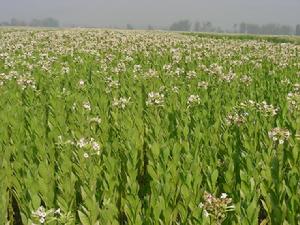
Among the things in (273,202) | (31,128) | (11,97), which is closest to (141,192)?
(273,202)

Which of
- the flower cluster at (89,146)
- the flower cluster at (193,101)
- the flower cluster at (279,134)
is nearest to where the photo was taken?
the flower cluster at (89,146)

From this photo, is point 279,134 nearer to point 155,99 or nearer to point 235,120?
point 235,120

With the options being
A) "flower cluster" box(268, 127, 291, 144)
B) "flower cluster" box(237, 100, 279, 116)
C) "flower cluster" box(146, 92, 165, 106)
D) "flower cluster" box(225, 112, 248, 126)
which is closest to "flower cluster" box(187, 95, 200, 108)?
"flower cluster" box(146, 92, 165, 106)

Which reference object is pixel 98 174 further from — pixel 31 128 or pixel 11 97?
pixel 11 97

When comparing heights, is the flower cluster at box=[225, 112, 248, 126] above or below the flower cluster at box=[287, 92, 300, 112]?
below

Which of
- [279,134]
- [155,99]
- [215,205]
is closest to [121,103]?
[155,99]

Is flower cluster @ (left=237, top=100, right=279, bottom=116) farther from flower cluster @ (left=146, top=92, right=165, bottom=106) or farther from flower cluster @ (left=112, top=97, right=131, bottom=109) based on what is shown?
flower cluster @ (left=112, top=97, right=131, bottom=109)

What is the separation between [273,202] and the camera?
3.62m

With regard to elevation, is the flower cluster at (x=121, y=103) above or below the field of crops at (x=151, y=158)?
above

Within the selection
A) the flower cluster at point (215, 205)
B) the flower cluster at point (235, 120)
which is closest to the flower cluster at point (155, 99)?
the flower cluster at point (235, 120)

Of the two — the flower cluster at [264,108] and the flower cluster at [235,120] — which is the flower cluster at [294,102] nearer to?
the flower cluster at [264,108]

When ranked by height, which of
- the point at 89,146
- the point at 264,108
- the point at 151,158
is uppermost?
the point at 264,108

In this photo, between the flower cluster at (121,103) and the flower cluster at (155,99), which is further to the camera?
the flower cluster at (121,103)

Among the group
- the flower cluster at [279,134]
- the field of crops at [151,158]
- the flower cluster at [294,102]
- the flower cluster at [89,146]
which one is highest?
the flower cluster at [294,102]
